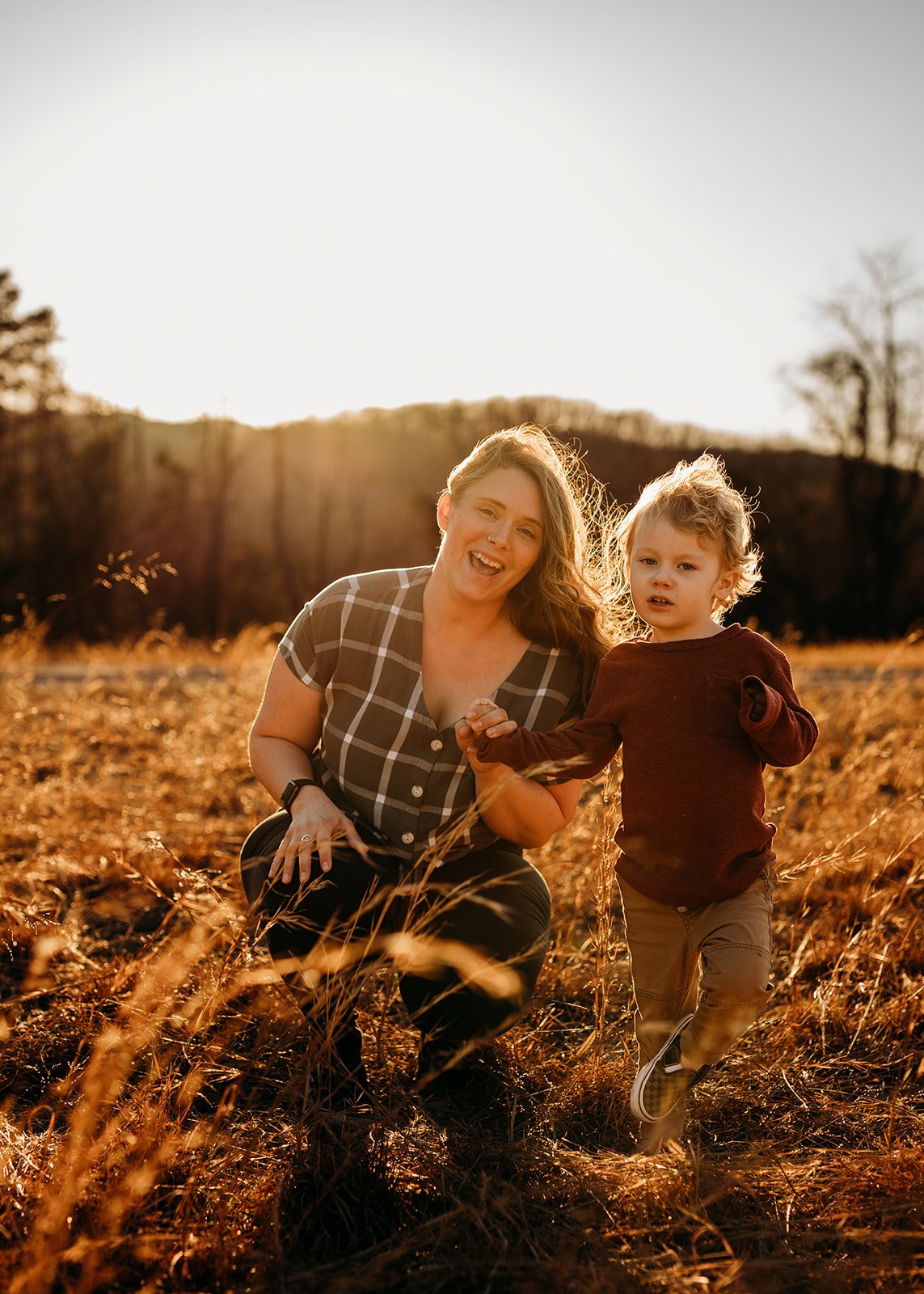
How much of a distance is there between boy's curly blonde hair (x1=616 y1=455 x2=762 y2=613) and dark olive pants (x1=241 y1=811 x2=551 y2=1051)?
91 cm

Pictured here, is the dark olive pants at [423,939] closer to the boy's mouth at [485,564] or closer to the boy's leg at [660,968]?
the boy's leg at [660,968]

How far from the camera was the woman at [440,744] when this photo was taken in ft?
7.12

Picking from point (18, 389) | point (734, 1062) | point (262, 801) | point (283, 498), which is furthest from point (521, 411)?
point (734, 1062)

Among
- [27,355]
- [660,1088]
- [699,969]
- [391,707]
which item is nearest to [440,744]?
[391,707]

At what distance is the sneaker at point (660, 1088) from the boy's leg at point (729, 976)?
3cm

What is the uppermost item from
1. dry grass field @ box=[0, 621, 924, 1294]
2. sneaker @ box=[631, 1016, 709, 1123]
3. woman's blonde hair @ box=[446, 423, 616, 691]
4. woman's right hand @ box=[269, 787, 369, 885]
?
woman's blonde hair @ box=[446, 423, 616, 691]

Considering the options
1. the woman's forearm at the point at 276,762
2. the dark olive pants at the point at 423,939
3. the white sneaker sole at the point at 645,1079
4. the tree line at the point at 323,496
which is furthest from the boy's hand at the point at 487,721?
the tree line at the point at 323,496

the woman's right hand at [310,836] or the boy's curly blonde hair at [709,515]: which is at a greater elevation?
the boy's curly blonde hair at [709,515]

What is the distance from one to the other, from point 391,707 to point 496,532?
536mm

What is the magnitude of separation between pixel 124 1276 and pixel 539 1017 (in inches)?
51.6

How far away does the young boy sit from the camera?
191 centimetres

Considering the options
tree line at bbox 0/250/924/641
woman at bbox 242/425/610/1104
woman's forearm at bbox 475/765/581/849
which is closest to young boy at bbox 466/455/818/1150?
woman's forearm at bbox 475/765/581/849

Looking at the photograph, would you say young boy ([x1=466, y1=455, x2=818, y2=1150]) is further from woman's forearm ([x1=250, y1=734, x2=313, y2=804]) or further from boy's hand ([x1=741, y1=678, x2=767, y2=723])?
woman's forearm ([x1=250, y1=734, x2=313, y2=804])

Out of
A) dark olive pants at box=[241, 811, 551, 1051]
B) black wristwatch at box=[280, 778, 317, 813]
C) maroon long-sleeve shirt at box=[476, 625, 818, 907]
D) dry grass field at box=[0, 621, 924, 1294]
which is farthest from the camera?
black wristwatch at box=[280, 778, 317, 813]
